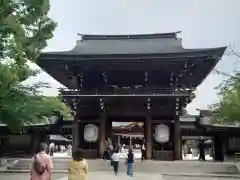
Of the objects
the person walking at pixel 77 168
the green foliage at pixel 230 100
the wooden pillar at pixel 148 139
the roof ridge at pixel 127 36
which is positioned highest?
the roof ridge at pixel 127 36

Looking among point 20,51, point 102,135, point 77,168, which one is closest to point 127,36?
point 102,135

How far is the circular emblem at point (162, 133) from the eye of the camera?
27.5m

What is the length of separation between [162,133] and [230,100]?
18.6 feet

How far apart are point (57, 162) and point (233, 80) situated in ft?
42.0

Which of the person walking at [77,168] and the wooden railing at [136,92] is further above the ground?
the wooden railing at [136,92]

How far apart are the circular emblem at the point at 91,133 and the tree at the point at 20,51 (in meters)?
9.81

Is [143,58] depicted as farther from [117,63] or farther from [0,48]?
[0,48]

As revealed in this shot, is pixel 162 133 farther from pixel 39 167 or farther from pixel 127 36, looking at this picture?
pixel 39 167

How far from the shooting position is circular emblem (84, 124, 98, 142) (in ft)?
91.0

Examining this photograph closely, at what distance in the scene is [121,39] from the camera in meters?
33.8

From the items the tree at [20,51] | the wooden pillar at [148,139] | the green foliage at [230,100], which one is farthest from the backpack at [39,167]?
the wooden pillar at [148,139]

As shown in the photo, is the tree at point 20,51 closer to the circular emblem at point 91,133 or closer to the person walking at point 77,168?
the person walking at point 77,168

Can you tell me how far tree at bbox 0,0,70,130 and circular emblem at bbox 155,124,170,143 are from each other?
1118 cm

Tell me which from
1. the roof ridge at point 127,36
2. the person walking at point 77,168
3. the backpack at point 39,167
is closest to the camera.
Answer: the backpack at point 39,167
